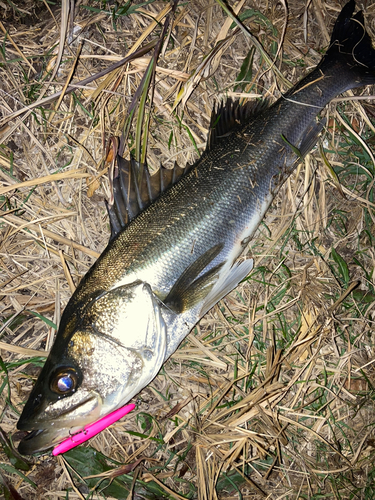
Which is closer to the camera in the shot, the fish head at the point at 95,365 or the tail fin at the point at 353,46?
the fish head at the point at 95,365

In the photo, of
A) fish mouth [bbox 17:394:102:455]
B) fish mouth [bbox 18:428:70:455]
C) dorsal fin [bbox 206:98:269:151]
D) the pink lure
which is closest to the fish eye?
fish mouth [bbox 17:394:102:455]

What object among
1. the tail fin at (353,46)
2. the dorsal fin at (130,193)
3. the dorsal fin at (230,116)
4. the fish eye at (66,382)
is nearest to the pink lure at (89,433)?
the fish eye at (66,382)

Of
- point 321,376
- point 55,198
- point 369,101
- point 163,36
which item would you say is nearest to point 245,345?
point 321,376

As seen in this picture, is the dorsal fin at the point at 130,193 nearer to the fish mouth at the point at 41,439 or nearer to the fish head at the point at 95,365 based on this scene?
the fish head at the point at 95,365

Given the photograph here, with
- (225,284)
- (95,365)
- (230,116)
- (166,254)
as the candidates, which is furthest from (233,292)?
(230,116)

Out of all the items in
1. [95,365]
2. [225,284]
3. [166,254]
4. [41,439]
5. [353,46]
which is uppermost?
[353,46]

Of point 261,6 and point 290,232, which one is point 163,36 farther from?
point 290,232

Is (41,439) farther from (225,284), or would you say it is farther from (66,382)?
(225,284)
